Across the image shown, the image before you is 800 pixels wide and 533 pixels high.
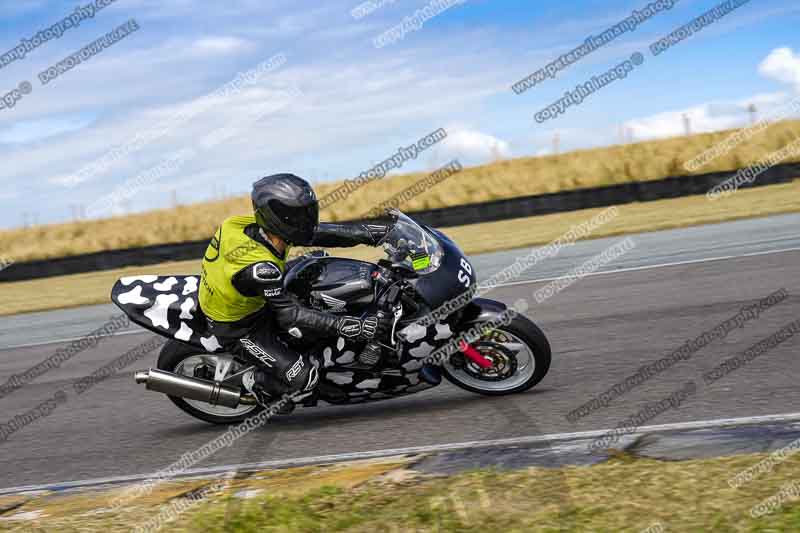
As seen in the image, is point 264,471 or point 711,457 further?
point 264,471

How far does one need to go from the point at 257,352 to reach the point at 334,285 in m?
0.65

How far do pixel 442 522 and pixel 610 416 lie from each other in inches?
75.1

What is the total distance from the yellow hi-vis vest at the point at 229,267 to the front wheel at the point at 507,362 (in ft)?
4.40

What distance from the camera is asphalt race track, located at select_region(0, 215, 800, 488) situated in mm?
5367

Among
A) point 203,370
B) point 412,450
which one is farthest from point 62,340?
point 412,450

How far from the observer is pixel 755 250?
35.7ft

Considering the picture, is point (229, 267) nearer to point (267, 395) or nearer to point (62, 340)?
point (267, 395)

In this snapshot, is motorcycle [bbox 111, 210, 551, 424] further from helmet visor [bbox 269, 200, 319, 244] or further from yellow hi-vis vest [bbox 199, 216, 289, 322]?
helmet visor [bbox 269, 200, 319, 244]

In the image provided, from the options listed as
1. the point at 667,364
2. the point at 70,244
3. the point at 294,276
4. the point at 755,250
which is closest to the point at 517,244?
the point at 755,250

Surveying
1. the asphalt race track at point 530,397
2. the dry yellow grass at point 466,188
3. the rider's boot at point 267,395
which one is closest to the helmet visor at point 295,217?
the rider's boot at point 267,395

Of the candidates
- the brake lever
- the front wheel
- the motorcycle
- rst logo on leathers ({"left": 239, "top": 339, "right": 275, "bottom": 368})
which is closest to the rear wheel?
the motorcycle

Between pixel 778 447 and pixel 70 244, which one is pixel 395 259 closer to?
pixel 778 447

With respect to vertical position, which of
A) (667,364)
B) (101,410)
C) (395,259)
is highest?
(395,259)

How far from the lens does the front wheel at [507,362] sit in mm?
5711
